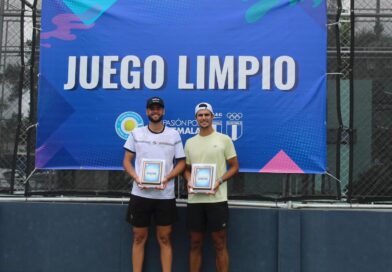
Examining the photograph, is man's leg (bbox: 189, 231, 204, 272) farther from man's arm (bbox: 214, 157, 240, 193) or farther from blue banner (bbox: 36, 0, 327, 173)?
blue banner (bbox: 36, 0, 327, 173)

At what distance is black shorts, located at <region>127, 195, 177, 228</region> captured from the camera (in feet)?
15.1

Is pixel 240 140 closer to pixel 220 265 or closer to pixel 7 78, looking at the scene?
pixel 220 265

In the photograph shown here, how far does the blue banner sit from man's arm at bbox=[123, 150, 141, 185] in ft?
1.32

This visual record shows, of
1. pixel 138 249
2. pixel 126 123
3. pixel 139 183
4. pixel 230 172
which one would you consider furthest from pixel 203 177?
pixel 126 123

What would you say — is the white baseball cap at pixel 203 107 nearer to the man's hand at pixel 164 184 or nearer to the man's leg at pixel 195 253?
the man's hand at pixel 164 184

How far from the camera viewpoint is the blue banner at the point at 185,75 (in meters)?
4.94

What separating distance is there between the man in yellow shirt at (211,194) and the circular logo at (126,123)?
29.3 inches

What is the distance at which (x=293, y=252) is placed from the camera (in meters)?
4.77

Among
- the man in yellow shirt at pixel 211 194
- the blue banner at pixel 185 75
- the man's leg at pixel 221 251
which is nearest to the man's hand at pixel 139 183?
the man in yellow shirt at pixel 211 194

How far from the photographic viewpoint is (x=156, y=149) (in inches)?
183

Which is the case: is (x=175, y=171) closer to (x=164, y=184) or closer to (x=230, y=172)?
(x=164, y=184)

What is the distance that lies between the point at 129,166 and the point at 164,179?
0.39 metres

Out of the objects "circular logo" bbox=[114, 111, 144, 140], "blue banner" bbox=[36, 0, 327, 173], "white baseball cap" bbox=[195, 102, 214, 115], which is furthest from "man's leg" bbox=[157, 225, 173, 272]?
"white baseball cap" bbox=[195, 102, 214, 115]

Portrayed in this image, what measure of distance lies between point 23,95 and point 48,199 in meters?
1.24
